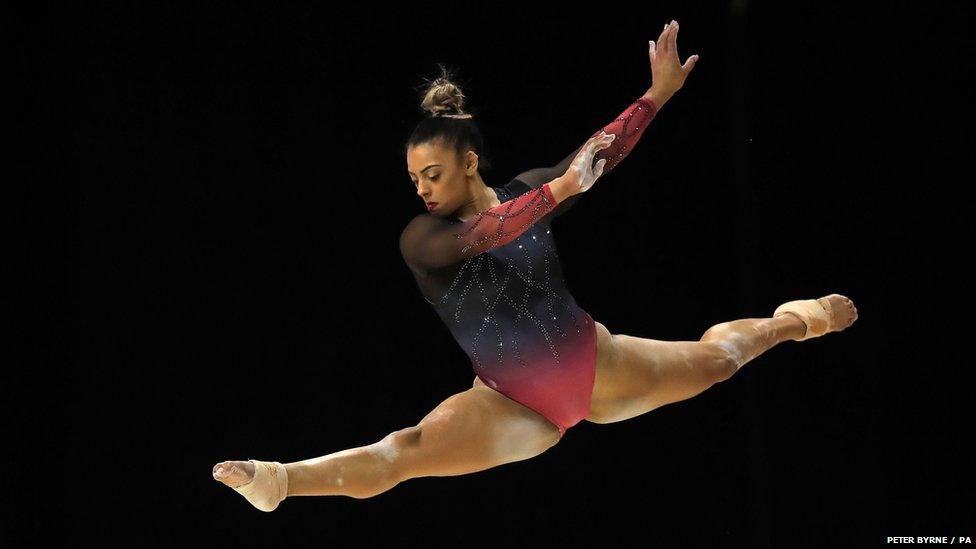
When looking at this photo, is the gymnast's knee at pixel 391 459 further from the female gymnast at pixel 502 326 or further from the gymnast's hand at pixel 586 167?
the gymnast's hand at pixel 586 167

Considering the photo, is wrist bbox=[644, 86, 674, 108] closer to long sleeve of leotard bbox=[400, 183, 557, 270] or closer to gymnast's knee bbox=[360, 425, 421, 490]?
long sleeve of leotard bbox=[400, 183, 557, 270]

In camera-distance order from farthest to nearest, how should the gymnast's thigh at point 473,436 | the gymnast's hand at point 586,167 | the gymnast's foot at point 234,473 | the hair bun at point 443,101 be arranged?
the hair bun at point 443,101 < the gymnast's thigh at point 473,436 < the gymnast's hand at point 586,167 < the gymnast's foot at point 234,473

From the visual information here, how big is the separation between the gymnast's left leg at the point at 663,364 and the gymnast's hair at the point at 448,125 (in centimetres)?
50

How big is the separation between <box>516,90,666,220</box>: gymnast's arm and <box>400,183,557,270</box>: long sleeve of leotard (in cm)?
26

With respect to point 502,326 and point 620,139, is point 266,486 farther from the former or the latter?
point 620,139

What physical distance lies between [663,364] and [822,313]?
0.52 m

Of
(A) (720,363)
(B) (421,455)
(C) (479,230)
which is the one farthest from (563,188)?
(A) (720,363)

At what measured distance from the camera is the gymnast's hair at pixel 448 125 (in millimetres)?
2650

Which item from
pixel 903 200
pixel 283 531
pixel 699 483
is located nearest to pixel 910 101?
pixel 903 200

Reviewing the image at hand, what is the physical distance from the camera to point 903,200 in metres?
3.51

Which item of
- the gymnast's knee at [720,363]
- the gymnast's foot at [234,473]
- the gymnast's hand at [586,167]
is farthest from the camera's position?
the gymnast's knee at [720,363]

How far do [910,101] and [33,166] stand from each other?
7.29 feet

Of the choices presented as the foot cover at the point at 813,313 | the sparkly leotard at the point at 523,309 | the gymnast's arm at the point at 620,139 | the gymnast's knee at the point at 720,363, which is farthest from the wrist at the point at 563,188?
the foot cover at the point at 813,313

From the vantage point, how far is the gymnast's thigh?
2596 millimetres
